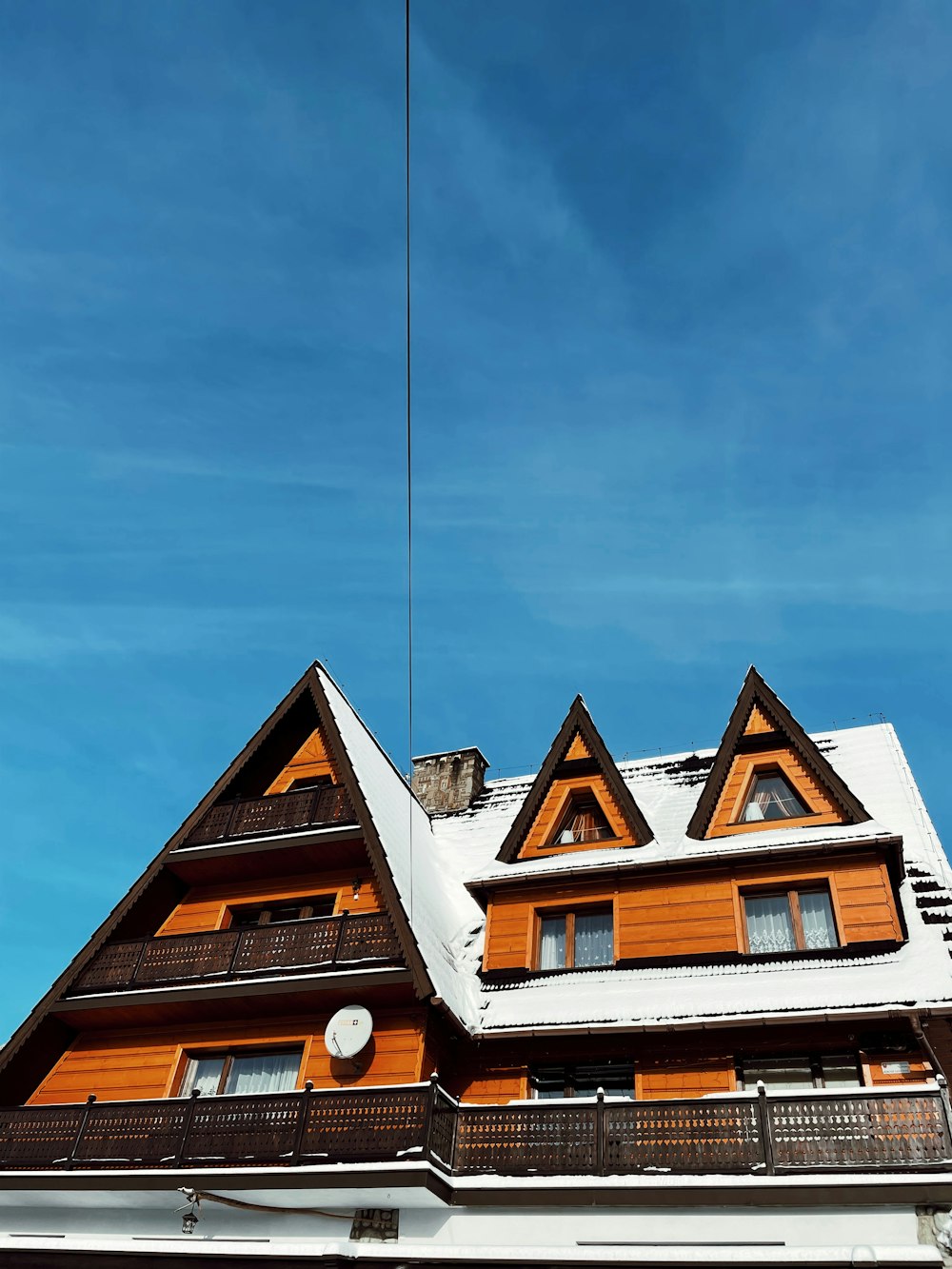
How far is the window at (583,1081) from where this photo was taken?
18.2 meters

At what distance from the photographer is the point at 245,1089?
19.6m

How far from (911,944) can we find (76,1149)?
15737 millimetres

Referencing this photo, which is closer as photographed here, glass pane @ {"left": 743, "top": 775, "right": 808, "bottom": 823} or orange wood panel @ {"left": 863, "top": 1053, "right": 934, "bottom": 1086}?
orange wood panel @ {"left": 863, "top": 1053, "right": 934, "bottom": 1086}

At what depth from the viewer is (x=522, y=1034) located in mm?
18234

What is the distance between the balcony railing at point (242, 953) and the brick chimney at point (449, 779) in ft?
31.0

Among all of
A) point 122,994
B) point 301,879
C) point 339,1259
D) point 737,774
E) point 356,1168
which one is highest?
point 737,774

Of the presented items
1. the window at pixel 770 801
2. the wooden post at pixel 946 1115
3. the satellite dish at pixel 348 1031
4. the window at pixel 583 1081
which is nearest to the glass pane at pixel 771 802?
the window at pixel 770 801

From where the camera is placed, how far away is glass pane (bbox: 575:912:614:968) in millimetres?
20438

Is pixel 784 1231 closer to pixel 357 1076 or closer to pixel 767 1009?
pixel 767 1009

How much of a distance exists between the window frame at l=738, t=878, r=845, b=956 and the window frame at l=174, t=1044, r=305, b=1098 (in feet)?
30.1

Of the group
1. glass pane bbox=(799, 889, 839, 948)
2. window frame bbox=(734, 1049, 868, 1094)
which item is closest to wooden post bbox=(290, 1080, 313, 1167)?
window frame bbox=(734, 1049, 868, 1094)

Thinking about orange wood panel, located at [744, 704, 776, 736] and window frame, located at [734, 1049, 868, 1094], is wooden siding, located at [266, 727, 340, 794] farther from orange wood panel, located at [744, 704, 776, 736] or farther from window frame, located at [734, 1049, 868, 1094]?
window frame, located at [734, 1049, 868, 1094]

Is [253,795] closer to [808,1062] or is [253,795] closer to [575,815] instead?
[575,815]

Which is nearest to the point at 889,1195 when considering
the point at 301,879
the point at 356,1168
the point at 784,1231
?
the point at 784,1231
